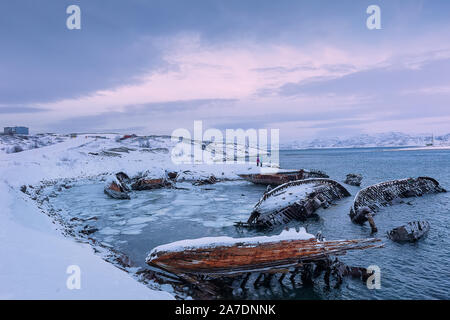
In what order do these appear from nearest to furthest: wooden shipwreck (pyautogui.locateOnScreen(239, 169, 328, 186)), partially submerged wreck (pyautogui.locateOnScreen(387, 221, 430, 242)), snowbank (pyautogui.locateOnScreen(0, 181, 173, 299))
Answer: snowbank (pyautogui.locateOnScreen(0, 181, 173, 299)) → partially submerged wreck (pyautogui.locateOnScreen(387, 221, 430, 242)) → wooden shipwreck (pyautogui.locateOnScreen(239, 169, 328, 186))

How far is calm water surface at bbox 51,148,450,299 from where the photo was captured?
983cm

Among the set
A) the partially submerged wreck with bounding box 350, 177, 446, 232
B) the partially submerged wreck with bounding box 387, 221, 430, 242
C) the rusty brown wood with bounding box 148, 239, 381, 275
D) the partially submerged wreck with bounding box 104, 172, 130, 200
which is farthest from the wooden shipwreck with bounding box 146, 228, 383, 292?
the partially submerged wreck with bounding box 104, 172, 130, 200

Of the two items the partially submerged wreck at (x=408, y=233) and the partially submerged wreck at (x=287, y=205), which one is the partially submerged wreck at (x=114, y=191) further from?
the partially submerged wreck at (x=408, y=233)

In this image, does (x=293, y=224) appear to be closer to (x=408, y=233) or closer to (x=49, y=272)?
→ (x=408, y=233)

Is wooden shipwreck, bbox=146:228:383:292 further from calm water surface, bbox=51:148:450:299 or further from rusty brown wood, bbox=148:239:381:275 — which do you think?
calm water surface, bbox=51:148:450:299

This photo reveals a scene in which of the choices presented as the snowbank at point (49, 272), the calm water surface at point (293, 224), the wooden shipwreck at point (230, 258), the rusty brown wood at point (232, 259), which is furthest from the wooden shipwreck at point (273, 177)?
the snowbank at point (49, 272)

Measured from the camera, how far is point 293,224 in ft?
61.3

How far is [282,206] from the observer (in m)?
19.4

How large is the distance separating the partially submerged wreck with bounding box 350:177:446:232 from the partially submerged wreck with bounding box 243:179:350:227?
3.05 metres
